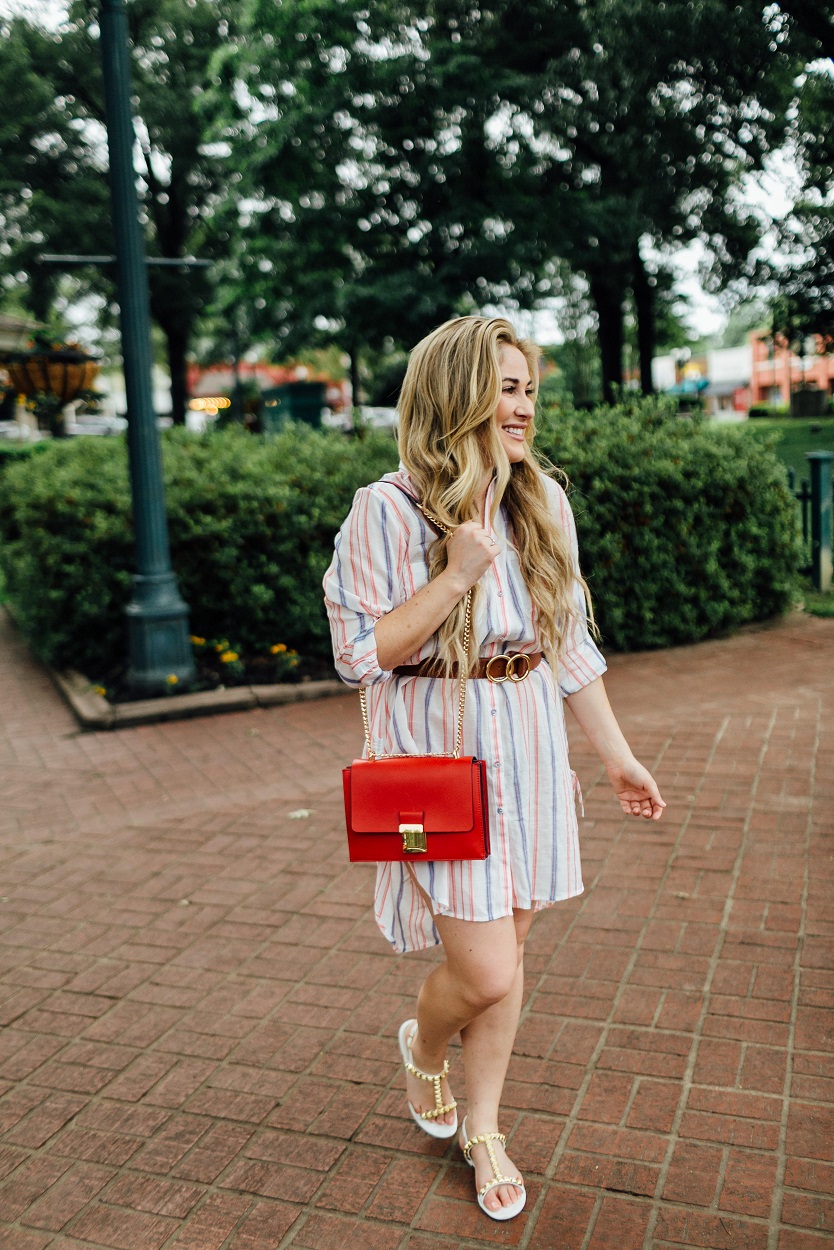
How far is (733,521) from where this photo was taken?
27.7 feet

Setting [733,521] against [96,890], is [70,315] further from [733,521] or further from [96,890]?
[96,890]

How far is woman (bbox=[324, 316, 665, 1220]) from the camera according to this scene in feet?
7.31

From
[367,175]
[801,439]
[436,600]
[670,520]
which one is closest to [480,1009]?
[436,600]

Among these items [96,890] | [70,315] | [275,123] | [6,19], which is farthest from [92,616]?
[70,315]

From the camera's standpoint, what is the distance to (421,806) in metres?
2.22

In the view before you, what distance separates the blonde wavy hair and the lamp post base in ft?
16.8

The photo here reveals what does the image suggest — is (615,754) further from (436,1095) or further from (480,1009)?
(436,1095)

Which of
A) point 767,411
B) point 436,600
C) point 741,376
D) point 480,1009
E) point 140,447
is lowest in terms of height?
point 480,1009

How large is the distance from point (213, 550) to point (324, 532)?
785 millimetres

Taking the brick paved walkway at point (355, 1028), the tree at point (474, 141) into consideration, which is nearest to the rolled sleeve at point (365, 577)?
the brick paved walkway at point (355, 1028)

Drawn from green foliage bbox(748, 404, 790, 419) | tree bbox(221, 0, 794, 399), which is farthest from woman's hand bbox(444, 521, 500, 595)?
green foliage bbox(748, 404, 790, 419)

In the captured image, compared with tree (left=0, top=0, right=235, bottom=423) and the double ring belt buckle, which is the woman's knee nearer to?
the double ring belt buckle

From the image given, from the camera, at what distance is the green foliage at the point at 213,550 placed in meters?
7.47

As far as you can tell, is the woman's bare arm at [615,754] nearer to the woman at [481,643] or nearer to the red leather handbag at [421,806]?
the woman at [481,643]
